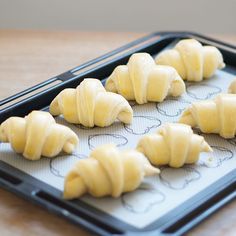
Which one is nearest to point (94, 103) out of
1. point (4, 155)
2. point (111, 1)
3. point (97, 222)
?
point (4, 155)

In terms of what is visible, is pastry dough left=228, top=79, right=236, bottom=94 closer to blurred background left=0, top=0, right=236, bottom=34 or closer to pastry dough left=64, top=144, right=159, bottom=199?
pastry dough left=64, top=144, right=159, bottom=199

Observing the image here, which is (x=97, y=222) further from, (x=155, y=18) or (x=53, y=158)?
(x=155, y=18)

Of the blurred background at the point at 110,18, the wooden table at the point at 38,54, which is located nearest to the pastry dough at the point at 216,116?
the wooden table at the point at 38,54

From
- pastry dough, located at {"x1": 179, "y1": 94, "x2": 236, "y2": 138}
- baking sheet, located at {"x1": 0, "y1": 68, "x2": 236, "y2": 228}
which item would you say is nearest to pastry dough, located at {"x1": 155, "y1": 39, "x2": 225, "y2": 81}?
baking sheet, located at {"x1": 0, "y1": 68, "x2": 236, "y2": 228}

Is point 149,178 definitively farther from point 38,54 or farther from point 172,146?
point 38,54

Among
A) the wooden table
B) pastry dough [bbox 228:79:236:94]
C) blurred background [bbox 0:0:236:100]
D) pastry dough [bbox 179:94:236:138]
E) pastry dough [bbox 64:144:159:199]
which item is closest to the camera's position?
pastry dough [bbox 64:144:159:199]

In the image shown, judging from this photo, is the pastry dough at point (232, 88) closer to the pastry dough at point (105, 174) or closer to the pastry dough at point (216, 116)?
the pastry dough at point (216, 116)
